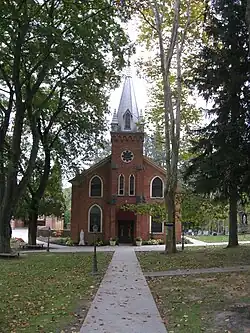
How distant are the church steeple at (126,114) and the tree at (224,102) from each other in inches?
814

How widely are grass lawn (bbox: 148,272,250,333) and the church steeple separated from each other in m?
28.1

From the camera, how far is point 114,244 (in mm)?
36875

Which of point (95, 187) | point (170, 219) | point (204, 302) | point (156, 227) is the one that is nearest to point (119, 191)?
point (95, 187)

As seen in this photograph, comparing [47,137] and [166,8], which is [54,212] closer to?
[47,137]

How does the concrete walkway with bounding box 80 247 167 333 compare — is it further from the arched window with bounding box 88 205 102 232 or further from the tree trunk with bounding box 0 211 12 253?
the arched window with bounding box 88 205 102 232

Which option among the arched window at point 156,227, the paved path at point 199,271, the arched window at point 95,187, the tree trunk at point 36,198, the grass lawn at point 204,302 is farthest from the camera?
the arched window at point 95,187

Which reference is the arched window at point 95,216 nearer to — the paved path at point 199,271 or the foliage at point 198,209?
the foliage at point 198,209

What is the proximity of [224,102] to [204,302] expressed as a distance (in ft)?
37.1

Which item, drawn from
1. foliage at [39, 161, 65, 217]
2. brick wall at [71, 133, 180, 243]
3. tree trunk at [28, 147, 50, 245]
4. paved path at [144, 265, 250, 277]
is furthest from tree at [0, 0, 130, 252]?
brick wall at [71, 133, 180, 243]

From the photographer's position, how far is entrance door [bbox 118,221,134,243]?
38953mm

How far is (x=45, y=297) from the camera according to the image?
31.5 ft

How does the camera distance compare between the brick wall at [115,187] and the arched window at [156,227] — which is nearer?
the brick wall at [115,187]

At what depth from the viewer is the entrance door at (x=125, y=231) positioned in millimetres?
38953

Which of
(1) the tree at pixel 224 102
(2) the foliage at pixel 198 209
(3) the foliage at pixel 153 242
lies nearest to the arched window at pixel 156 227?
(3) the foliage at pixel 153 242
